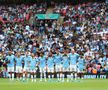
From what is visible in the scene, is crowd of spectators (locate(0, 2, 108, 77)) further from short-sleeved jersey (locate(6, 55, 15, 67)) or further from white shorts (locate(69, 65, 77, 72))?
short-sleeved jersey (locate(6, 55, 15, 67))

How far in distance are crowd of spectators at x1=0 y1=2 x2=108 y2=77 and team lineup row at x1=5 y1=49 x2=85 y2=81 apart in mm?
1304

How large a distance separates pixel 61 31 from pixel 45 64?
277 inches

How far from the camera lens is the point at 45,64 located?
33.2 meters

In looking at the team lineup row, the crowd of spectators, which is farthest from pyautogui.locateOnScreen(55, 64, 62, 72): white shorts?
the crowd of spectators

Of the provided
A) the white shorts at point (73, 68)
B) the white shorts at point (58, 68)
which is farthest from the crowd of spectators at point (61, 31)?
the white shorts at point (58, 68)

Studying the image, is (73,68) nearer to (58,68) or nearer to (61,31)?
(58,68)

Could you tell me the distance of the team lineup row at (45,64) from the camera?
3262cm

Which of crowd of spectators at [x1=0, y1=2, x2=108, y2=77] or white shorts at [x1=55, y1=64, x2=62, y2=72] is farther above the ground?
crowd of spectators at [x1=0, y1=2, x2=108, y2=77]

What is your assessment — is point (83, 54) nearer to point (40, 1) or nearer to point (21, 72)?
point (21, 72)

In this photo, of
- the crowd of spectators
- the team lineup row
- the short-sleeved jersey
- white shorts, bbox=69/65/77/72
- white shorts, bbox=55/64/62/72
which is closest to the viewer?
the team lineup row

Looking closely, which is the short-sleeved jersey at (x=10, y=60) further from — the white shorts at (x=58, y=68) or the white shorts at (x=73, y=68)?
the white shorts at (x=73, y=68)

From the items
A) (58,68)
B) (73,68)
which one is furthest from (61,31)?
(73,68)

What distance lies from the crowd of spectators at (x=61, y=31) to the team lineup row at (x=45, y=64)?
130 centimetres

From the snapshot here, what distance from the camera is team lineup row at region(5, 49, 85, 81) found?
3262cm
